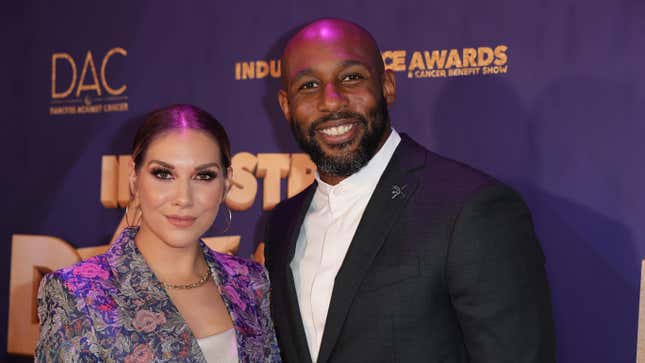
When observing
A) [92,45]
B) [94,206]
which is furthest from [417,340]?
A: [92,45]

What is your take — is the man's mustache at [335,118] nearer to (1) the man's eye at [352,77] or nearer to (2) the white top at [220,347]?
(1) the man's eye at [352,77]

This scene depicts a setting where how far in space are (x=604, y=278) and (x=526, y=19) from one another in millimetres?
1266

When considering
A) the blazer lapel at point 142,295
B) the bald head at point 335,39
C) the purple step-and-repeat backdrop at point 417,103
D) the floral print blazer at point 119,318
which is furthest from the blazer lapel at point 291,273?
the purple step-and-repeat backdrop at point 417,103

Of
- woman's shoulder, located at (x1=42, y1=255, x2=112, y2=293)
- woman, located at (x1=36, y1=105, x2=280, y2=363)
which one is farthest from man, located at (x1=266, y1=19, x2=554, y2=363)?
woman's shoulder, located at (x1=42, y1=255, x2=112, y2=293)

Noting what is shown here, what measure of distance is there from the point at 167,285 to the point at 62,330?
1.39ft

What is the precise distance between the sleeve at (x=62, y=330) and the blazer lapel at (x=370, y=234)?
752 millimetres

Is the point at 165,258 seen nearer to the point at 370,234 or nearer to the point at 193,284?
the point at 193,284

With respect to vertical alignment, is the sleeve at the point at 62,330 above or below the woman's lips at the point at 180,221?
below

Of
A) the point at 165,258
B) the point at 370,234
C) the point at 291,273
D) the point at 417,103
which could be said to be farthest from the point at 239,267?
the point at 417,103

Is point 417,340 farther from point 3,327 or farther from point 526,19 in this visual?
point 3,327

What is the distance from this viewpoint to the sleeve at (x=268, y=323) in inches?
92.4

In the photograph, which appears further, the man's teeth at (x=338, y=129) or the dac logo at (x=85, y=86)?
the dac logo at (x=85, y=86)

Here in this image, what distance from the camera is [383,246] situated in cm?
225

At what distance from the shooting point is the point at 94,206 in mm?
4391
